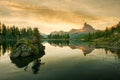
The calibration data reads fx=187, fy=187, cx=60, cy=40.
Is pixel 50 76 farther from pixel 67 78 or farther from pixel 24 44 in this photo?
pixel 24 44

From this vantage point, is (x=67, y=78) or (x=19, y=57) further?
(x=19, y=57)

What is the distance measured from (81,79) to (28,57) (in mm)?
29873

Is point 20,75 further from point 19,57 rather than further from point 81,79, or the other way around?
point 19,57

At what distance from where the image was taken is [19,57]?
57281mm

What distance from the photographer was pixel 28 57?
58531 mm

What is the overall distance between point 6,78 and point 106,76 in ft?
59.2

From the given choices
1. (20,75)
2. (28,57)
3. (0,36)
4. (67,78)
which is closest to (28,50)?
(28,57)

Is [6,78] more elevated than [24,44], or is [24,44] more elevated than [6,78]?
[24,44]

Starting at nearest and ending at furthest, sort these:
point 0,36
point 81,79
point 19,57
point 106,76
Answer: point 81,79 → point 106,76 → point 19,57 → point 0,36

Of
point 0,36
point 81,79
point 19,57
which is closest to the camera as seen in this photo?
point 81,79

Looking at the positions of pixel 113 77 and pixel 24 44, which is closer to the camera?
pixel 113 77

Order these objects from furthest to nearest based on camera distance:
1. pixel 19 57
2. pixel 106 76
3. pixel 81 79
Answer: pixel 19 57
pixel 106 76
pixel 81 79

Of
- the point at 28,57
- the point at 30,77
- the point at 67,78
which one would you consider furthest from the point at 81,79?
the point at 28,57

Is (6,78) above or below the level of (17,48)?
below
